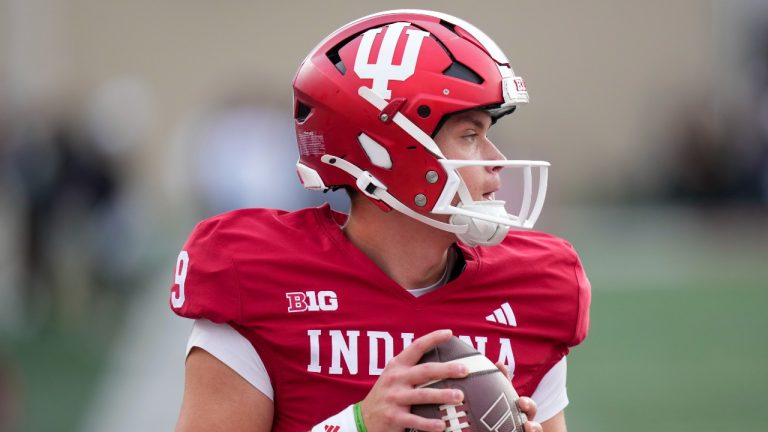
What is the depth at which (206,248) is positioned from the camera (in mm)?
2742

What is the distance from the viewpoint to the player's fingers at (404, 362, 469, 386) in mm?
2419

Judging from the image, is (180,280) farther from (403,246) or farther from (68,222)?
(68,222)

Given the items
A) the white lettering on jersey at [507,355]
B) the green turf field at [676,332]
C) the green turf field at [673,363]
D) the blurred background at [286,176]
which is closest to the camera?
the white lettering on jersey at [507,355]

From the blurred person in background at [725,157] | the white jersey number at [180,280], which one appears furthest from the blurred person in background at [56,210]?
the white jersey number at [180,280]

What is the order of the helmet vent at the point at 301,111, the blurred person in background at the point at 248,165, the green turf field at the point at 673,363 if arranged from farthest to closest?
the blurred person in background at the point at 248,165, the green turf field at the point at 673,363, the helmet vent at the point at 301,111

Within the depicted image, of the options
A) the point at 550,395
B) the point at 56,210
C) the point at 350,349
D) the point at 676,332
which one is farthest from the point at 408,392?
the point at 56,210

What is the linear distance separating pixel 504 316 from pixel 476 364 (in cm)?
32

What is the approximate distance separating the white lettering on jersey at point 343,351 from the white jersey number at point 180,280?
1.02 ft

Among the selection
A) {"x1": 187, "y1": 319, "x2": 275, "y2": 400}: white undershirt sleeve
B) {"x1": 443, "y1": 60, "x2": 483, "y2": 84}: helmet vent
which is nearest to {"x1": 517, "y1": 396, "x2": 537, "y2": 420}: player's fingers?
{"x1": 187, "y1": 319, "x2": 275, "y2": 400}: white undershirt sleeve

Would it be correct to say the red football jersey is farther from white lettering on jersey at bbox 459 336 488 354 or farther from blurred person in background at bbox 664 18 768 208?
blurred person in background at bbox 664 18 768 208

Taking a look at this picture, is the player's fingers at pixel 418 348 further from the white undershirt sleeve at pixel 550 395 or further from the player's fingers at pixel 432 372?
the white undershirt sleeve at pixel 550 395

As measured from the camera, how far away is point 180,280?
2.73 meters

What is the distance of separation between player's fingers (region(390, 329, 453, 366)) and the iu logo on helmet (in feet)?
1.74

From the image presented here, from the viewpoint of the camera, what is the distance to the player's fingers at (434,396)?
2.39 meters
